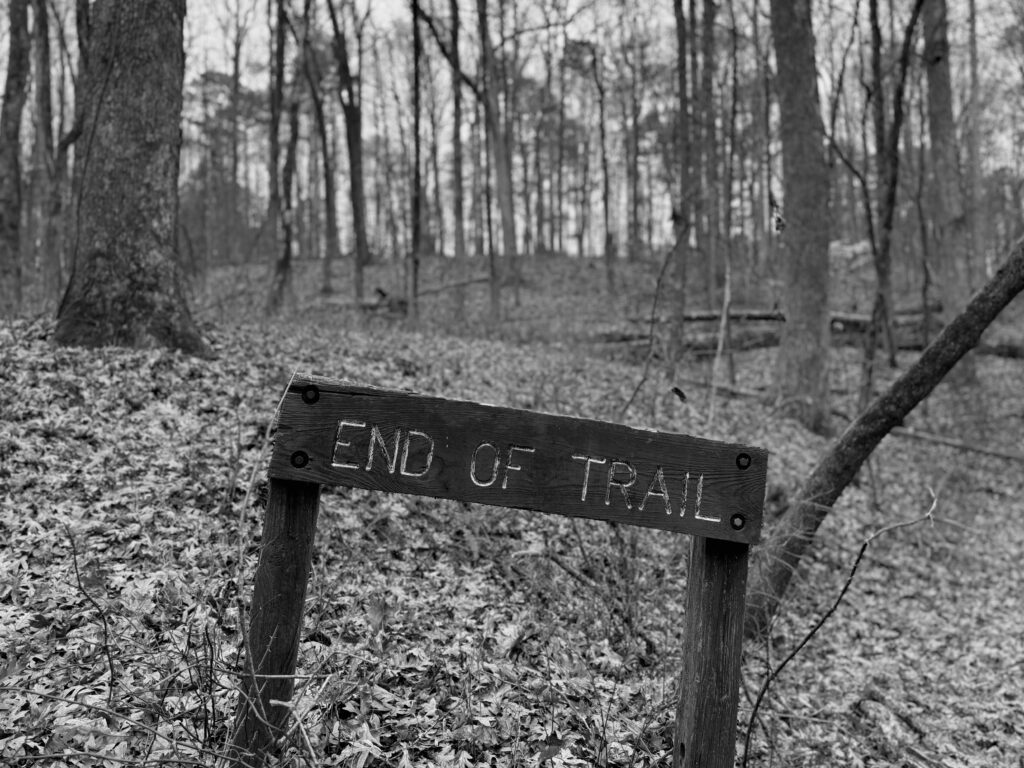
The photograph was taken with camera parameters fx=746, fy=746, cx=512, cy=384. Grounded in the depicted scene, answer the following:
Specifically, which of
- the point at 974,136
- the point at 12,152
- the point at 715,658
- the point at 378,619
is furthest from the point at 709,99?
the point at 715,658

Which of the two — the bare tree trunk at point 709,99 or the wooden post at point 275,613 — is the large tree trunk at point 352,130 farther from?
the wooden post at point 275,613

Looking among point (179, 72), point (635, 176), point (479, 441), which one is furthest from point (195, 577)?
point (635, 176)

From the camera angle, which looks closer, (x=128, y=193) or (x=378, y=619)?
(x=378, y=619)

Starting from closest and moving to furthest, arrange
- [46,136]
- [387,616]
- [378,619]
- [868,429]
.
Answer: [378,619] < [387,616] < [868,429] < [46,136]

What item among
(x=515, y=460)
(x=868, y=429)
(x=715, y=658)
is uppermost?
(x=515, y=460)

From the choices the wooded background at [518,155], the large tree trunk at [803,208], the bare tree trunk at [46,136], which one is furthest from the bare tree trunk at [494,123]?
the bare tree trunk at [46,136]

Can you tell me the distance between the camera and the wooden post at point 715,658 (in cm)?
272

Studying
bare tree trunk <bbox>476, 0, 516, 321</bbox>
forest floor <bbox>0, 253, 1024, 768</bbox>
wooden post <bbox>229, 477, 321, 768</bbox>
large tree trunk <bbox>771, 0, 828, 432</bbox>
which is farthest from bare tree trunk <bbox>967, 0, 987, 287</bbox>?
wooden post <bbox>229, 477, 321, 768</bbox>

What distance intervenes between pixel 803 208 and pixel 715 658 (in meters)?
10.2

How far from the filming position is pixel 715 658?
2.74m

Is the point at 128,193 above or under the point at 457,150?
under

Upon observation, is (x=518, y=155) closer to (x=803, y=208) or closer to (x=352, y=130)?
(x=352, y=130)

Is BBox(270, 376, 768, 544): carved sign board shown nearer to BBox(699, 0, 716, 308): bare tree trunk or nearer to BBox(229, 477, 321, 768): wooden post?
BBox(229, 477, 321, 768): wooden post

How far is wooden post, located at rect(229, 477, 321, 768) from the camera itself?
8.24ft
